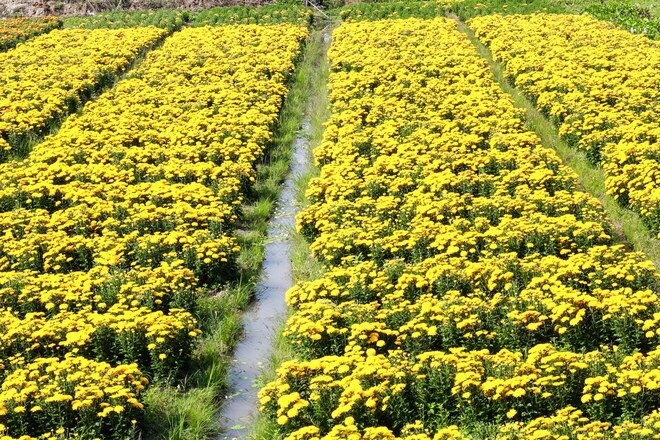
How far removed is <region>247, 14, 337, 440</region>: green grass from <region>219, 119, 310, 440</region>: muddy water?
17 cm

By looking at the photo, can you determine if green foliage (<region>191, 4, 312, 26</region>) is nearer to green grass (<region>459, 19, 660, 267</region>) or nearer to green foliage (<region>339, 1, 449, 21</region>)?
green foliage (<region>339, 1, 449, 21</region>)

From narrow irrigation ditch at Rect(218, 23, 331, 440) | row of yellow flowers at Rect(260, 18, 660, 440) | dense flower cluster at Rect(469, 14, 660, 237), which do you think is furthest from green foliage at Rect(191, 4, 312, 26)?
row of yellow flowers at Rect(260, 18, 660, 440)

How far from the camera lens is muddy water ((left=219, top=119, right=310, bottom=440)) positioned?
891 centimetres

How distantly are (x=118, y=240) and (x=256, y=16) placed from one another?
2229 cm

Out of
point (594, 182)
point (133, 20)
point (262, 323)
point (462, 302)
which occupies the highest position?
point (133, 20)

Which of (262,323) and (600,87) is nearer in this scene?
(262,323)

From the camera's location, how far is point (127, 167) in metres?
14.8

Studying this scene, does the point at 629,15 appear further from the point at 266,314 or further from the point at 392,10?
the point at 266,314

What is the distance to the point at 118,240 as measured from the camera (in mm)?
11773

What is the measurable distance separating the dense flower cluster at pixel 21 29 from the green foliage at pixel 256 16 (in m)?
5.81

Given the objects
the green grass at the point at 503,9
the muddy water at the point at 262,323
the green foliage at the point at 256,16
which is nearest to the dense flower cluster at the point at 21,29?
the green foliage at the point at 256,16

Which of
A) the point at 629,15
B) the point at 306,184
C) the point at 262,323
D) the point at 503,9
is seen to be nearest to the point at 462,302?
the point at 262,323

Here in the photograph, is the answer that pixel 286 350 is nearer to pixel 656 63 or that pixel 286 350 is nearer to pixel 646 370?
pixel 646 370

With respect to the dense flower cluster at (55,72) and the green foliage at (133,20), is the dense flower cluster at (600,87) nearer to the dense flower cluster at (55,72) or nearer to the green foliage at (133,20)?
the dense flower cluster at (55,72)
